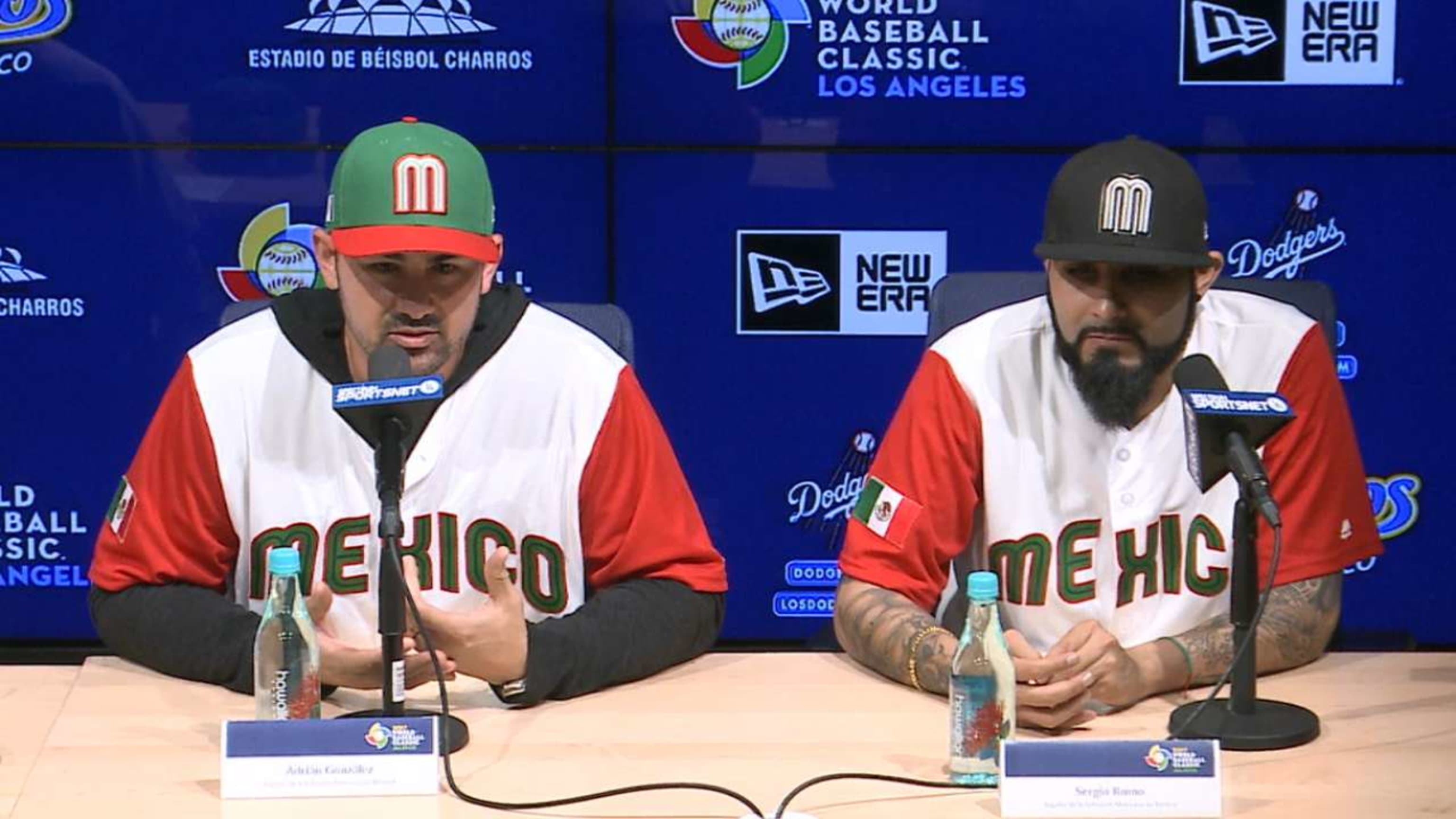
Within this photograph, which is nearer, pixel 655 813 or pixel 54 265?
pixel 655 813

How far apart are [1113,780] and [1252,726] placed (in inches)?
13.0

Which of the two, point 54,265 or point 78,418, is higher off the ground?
point 54,265

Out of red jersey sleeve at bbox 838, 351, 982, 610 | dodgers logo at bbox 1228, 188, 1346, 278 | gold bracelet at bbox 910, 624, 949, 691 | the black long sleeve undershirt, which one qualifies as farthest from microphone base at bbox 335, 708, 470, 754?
dodgers logo at bbox 1228, 188, 1346, 278

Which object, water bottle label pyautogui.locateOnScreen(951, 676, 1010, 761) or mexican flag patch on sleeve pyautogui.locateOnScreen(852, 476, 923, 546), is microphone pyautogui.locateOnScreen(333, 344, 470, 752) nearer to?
water bottle label pyautogui.locateOnScreen(951, 676, 1010, 761)

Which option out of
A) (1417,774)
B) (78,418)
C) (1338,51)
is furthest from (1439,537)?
(78,418)

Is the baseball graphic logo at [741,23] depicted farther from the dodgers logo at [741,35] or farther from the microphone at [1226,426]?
the microphone at [1226,426]

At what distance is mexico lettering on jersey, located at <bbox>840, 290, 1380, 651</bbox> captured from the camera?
2.98 m

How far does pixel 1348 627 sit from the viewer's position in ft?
14.3

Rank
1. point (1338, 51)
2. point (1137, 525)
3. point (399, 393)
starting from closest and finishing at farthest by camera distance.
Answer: point (399, 393) < point (1137, 525) < point (1338, 51)

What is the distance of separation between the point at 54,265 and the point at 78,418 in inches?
12.4

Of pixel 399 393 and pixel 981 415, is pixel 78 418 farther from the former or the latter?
pixel 399 393

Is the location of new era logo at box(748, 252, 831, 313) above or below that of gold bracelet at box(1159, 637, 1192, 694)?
above

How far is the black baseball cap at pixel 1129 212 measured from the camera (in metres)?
2.81

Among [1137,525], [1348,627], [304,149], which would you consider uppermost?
[304,149]
